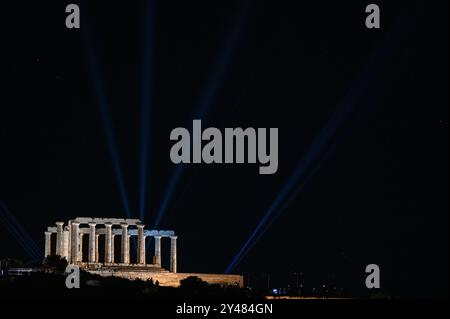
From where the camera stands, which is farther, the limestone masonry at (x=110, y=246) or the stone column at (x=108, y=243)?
the stone column at (x=108, y=243)

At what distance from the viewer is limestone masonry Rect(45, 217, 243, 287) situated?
15325 cm

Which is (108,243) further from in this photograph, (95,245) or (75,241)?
(75,241)

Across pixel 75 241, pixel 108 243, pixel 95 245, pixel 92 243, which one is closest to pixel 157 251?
pixel 108 243

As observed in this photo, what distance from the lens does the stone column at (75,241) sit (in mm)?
155750

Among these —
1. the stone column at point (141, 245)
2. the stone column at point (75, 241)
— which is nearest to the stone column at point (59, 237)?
the stone column at point (75, 241)

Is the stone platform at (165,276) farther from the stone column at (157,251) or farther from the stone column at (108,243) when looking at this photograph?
the stone column at (157,251)

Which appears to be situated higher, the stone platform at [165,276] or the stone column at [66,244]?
the stone column at [66,244]

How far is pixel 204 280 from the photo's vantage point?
147 m

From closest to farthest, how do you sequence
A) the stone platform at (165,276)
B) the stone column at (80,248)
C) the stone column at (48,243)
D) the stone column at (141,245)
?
the stone platform at (165,276) → the stone column at (141,245) → the stone column at (80,248) → the stone column at (48,243)

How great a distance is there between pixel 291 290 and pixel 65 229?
27712 mm

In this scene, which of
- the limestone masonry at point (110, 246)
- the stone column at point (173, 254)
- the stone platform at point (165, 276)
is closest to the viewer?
the stone platform at point (165, 276)

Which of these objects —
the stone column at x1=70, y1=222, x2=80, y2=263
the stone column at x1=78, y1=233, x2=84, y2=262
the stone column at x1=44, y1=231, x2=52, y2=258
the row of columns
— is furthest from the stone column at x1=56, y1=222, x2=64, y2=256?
the stone column at x1=78, y1=233, x2=84, y2=262

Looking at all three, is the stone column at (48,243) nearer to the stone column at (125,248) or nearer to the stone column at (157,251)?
the stone column at (125,248)
